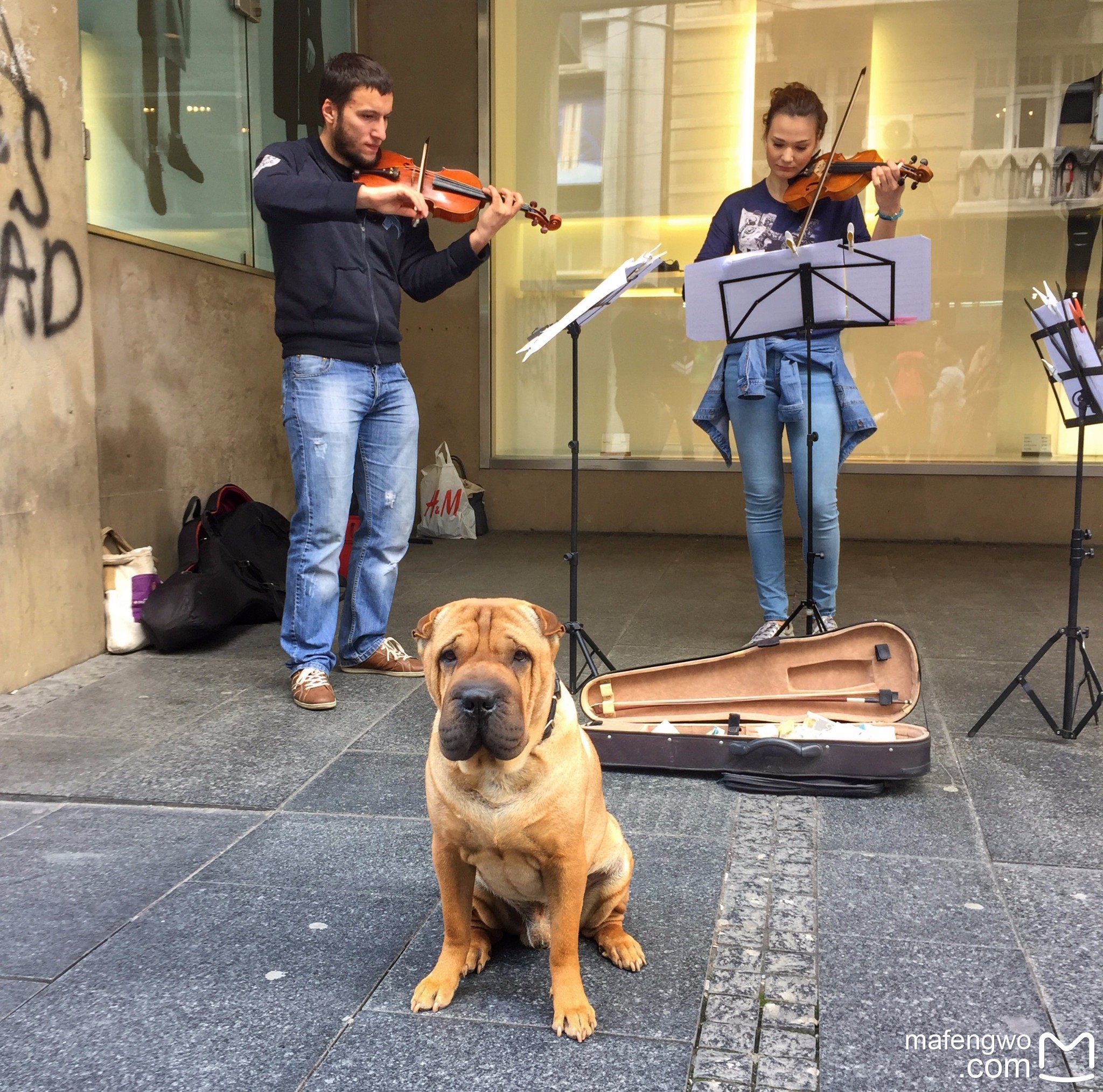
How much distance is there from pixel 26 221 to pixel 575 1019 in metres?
3.79

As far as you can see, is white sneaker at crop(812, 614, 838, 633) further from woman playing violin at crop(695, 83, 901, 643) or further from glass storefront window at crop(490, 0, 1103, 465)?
glass storefront window at crop(490, 0, 1103, 465)

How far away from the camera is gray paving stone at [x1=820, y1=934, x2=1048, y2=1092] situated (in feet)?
5.92

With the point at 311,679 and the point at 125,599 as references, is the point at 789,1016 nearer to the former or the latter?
the point at 311,679

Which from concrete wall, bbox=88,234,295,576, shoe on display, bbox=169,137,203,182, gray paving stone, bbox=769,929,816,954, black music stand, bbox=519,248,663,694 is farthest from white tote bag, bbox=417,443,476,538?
gray paving stone, bbox=769,929,816,954

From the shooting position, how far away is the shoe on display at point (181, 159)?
5777mm

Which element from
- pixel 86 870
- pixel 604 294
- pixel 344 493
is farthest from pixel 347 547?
pixel 86 870

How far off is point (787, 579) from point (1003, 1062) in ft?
14.7

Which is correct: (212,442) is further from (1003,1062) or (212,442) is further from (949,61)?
(949,61)

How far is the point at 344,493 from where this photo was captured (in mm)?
4117

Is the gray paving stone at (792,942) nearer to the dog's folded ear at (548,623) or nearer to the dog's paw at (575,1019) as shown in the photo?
the dog's paw at (575,1019)

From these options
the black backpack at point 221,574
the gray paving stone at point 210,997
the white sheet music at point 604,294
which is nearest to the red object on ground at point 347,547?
the black backpack at point 221,574

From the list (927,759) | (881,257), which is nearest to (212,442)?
(881,257)

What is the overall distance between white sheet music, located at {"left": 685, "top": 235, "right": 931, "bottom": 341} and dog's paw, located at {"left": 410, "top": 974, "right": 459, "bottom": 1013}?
2557 millimetres

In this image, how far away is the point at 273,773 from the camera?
129 inches
